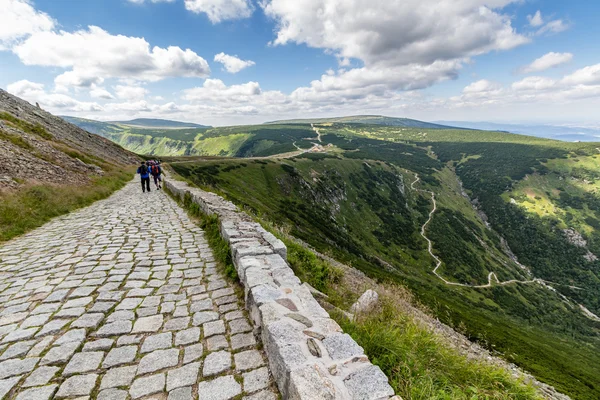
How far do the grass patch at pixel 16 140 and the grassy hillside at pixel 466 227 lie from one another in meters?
26.4

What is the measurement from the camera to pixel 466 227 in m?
126

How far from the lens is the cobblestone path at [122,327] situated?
348cm

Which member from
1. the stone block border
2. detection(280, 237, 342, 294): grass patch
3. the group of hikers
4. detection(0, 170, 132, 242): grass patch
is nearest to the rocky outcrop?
the group of hikers

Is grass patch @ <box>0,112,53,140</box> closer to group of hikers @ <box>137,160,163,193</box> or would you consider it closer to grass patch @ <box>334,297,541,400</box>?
group of hikers @ <box>137,160,163,193</box>

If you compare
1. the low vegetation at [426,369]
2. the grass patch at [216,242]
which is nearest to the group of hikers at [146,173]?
the grass patch at [216,242]

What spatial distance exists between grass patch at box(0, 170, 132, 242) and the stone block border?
10.6m

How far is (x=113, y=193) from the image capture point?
2212 centimetres

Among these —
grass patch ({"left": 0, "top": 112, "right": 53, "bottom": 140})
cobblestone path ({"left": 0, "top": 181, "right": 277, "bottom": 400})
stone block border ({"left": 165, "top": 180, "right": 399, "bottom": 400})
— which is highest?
grass patch ({"left": 0, "top": 112, "right": 53, "bottom": 140})

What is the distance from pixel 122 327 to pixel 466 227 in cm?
14505

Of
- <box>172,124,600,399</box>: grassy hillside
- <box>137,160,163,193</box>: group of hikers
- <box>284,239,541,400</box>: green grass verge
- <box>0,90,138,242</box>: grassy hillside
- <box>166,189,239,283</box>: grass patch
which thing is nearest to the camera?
<box>284,239,541,400</box>: green grass verge

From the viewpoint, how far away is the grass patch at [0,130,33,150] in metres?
21.3

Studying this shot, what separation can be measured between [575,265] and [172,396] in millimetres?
174646

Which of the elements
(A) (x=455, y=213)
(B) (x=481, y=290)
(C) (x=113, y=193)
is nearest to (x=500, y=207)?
(A) (x=455, y=213)

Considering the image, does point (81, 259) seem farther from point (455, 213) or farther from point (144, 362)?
point (455, 213)
